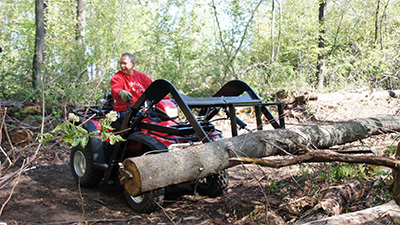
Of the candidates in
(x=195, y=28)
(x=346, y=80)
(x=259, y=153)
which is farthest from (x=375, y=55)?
(x=259, y=153)

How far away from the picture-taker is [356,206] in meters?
3.47

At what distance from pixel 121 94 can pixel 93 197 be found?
1.61m

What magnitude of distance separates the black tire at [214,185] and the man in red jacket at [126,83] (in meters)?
1.59

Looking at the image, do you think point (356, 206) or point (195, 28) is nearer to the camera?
point (356, 206)

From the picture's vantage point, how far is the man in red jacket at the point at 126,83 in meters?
4.87

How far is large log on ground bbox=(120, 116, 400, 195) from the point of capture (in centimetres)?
230

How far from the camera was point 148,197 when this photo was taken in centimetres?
391

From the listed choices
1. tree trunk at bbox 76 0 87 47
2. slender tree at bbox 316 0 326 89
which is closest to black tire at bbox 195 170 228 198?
slender tree at bbox 316 0 326 89

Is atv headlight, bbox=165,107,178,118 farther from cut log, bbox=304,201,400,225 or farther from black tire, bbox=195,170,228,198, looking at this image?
cut log, bbox=304,201,400,225

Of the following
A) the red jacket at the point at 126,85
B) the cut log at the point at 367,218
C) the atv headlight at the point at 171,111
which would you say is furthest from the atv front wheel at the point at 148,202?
the cut log at the point at 367,218

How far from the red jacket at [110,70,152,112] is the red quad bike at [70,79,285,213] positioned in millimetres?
334

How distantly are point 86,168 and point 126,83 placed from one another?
1.44 m

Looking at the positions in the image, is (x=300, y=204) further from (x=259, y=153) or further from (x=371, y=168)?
(x=371, y=168)

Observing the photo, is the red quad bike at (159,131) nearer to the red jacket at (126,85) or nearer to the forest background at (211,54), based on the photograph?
the red jacket at (126,85)
